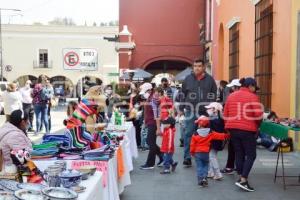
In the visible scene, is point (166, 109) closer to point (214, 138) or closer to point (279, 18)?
point (214, 138)

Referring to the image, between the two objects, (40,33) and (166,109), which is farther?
(40,33)

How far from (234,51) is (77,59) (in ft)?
28.8

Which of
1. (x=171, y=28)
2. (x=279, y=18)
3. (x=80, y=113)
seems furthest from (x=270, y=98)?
(x=171, y=28)

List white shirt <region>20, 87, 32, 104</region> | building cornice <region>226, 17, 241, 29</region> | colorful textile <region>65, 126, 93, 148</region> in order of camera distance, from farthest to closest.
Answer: building cornice <region>226, 17, 241, 29</region>
white shirt <region>20, 87, 32, 104</region>
colorful textile <region>65, 126, 93, 148</region>

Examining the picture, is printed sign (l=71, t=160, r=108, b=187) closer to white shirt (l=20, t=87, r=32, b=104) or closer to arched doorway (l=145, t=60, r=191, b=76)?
white shirt (l=20, t=87, r=32, b=104)

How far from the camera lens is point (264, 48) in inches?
453

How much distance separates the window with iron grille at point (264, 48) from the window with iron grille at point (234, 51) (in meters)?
3.12

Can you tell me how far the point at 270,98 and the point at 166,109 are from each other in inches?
135

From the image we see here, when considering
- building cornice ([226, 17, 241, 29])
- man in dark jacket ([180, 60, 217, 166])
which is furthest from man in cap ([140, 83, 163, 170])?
building cornice ([226, 17, 241, 29])

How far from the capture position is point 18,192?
334cm

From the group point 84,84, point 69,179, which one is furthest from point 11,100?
point 84,84

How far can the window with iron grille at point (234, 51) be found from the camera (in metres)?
15.3

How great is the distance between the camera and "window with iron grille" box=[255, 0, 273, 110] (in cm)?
1092

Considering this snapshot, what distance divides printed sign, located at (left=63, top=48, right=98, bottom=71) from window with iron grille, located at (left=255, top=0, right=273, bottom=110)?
4.51 m
